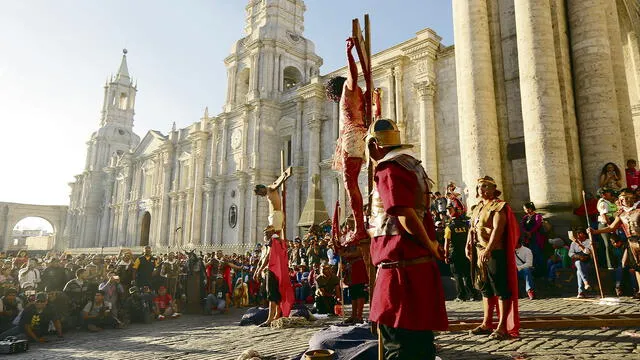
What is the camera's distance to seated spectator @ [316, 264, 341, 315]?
7797 mm

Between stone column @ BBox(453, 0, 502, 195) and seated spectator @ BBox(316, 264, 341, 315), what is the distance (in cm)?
437

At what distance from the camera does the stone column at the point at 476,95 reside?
952 centimetres

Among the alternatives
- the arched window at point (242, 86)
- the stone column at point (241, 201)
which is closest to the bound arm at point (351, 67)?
the stone column at point (241, 201)

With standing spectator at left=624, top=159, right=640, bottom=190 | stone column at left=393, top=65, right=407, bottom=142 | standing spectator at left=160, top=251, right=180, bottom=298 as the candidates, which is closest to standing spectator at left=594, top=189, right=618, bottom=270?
standing spectator at left=624, top=159, right=640, bottom=190

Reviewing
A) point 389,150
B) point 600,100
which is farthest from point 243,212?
point 389,150

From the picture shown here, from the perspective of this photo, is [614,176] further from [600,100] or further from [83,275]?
[83,275]

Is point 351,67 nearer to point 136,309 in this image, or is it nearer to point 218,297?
point 136,309

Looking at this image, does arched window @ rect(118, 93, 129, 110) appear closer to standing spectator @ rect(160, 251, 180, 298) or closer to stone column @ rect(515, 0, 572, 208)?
standing spectator @ rect(160, 251, 180, 298)

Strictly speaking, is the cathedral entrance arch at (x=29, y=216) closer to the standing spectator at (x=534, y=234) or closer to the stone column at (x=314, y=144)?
the stone column at (x=314, y=144)

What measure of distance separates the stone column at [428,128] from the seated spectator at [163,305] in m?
11.8

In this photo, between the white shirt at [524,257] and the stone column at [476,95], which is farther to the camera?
the stone column at [476,95]

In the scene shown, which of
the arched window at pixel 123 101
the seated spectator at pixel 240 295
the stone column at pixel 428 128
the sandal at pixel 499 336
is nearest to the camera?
the sandal at pixel 499 336

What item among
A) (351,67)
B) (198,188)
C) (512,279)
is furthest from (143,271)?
(198,188)

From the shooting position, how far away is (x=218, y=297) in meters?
11.2
